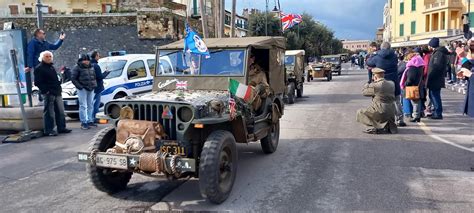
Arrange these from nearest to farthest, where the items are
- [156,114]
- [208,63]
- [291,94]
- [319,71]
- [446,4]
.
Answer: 1. [156,114]
2. [208,63]
3. [291,94]
4. [319,71]
5. [446,4]

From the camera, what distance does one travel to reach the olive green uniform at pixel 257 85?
6.85 m

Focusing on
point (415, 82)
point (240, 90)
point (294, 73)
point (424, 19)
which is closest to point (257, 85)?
point (240, 90)

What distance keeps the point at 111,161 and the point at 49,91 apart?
5.61m

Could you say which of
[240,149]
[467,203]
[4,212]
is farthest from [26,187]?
[467,203]

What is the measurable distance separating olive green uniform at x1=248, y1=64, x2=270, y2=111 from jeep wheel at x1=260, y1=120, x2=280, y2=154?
0.73m

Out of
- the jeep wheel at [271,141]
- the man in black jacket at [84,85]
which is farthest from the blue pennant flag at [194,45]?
the man in black jacket at [84,85]

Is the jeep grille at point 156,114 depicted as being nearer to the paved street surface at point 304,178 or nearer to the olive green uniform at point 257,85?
the paved street surface at point 304,178

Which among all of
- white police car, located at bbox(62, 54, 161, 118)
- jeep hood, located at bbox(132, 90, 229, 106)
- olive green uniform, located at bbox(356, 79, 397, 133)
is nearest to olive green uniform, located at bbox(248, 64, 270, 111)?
jeep hood, located at bbox(132, 90, 229, 106)

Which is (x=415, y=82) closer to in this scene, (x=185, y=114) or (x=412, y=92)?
(x=412, y=92)

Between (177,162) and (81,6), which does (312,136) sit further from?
(81,6)

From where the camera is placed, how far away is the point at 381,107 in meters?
9.52

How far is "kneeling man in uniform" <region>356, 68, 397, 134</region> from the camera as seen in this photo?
951 centimetres

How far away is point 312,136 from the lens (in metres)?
9.46

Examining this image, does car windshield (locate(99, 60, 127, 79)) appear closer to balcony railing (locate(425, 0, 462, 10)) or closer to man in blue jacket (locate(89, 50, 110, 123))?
man in blue jacket (locate(89, 50, 110, 123))
